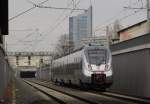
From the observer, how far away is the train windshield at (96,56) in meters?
38.4

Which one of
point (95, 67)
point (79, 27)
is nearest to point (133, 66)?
point (95, 67)

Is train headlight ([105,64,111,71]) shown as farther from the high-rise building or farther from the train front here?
the high-rise building

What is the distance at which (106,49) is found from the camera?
127ft

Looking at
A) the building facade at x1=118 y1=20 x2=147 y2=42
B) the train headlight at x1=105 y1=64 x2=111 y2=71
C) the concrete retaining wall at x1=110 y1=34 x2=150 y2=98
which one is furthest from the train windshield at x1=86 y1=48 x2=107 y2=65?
the building facade at x1=118 y1=20 x2=147 y2=42

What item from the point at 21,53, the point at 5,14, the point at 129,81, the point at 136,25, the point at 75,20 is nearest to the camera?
the point at 5,14

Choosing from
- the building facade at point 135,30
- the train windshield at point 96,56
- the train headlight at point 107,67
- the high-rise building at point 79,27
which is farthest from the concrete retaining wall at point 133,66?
the high-rise building at point 79,27

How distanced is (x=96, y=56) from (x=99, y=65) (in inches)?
31.6

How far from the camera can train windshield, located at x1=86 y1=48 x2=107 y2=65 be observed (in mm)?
38438

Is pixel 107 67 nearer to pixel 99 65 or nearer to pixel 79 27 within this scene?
pixel 99 65

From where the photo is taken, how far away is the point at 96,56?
38688 millimetres

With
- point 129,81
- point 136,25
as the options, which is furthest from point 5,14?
point 136,25

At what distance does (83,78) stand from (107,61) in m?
2.12

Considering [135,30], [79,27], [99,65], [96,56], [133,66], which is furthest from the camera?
[79,27]

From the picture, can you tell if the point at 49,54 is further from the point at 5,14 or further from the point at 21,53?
the point at 5,14
